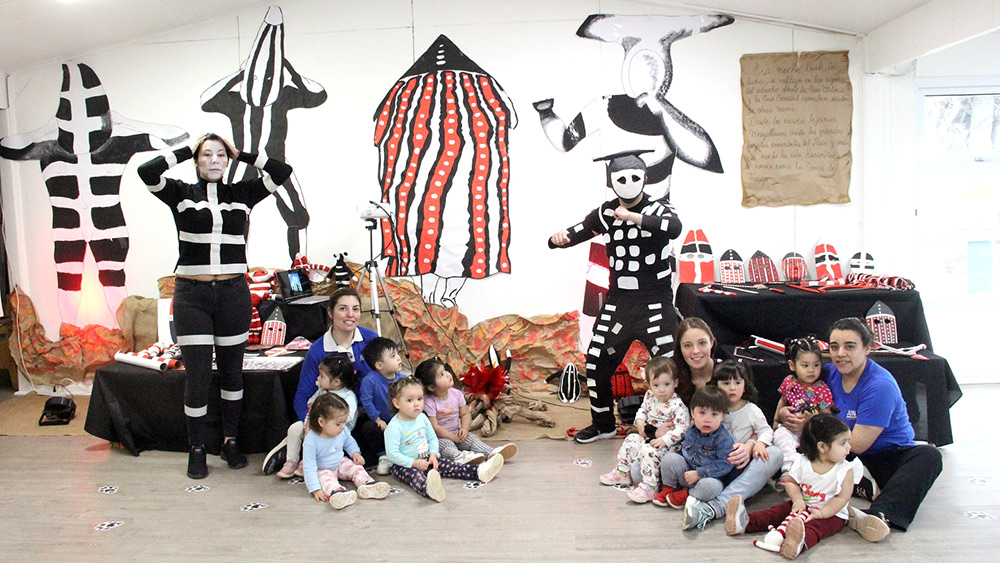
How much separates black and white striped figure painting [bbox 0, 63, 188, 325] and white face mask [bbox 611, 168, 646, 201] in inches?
118

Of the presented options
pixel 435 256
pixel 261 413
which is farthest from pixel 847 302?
pixel 261 413

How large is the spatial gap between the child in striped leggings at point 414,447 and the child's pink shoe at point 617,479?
0.48 meters

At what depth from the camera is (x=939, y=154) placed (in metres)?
4.64

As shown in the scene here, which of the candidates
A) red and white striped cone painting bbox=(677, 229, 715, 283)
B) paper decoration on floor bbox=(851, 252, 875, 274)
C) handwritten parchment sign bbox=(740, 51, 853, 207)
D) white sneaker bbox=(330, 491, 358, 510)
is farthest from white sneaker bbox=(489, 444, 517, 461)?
paper decoration on floor bbox=(851, 252, 875, 274)

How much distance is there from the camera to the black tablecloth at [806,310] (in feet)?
13.0

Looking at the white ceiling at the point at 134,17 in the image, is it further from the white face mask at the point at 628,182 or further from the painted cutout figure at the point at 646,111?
the white face mask at the point at 628,182

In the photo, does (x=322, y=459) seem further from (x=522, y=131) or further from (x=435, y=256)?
(x=522, y=131)

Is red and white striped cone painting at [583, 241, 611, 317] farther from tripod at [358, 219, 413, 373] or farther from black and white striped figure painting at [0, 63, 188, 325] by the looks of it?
black and white striped figure painting at [0, 63, 188, 325]

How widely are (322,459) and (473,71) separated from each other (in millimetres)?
2755

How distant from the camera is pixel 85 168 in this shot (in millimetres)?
4758

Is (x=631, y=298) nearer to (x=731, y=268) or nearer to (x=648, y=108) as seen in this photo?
(x=731, y=268)

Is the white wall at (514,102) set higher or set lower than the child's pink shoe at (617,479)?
higher

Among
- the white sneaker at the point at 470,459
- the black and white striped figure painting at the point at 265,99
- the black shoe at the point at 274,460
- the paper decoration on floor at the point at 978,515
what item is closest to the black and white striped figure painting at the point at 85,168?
the black and white striped figure painting at the point at 265,99

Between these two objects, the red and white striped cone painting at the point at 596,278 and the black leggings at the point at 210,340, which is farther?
the red and white striped cone painting at the point at 596,278
